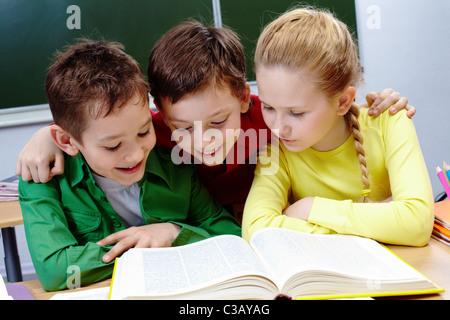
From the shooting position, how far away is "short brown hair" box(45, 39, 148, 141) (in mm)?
926

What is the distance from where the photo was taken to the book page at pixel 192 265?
0.66 meters

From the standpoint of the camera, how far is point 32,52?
2518 millimetres

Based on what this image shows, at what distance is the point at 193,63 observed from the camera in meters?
1.02

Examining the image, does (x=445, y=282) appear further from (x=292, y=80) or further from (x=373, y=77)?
(x=373, y=77)

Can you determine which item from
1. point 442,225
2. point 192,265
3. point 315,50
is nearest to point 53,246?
point 192,265

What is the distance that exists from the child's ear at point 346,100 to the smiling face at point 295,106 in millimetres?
12

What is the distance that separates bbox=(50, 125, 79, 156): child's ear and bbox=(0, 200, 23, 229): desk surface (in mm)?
348

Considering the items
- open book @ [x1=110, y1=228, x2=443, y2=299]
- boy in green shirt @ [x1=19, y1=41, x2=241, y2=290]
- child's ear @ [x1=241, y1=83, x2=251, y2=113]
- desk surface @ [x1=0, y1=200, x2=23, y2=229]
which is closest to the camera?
open book @ [x1=110, y1=228, x2=443, y2=299]

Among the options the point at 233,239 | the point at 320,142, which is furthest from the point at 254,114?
the point at 233,239

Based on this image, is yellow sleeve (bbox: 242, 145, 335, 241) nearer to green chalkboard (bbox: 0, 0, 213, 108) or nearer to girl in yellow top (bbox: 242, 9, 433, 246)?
girl in yellow top (bbox: 242, 9, 433, 246)

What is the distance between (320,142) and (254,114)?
0.22 metres

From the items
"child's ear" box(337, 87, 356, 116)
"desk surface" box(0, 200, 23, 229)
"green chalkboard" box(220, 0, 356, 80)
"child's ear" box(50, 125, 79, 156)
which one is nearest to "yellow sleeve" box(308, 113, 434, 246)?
"child's ear" box(337, 87, 356, 116)

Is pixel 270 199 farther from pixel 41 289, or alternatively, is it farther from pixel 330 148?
pixel 41 289

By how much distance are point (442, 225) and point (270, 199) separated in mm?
372
